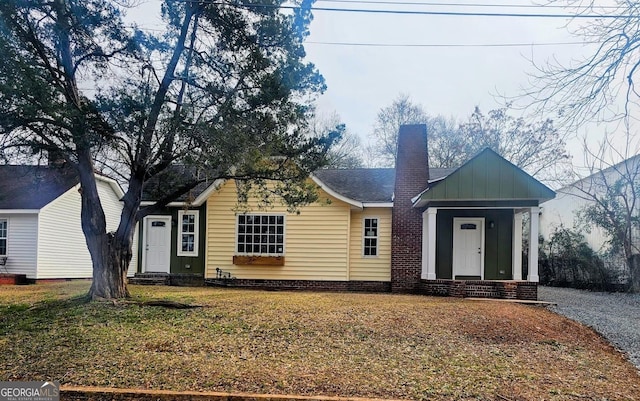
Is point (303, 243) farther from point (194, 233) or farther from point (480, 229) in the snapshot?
point (480, 229)

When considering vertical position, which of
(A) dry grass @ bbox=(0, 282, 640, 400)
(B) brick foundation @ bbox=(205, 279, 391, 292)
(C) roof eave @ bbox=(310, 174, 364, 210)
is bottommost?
(B) brick foundation @ bbox=(205, 279, 391, 292)

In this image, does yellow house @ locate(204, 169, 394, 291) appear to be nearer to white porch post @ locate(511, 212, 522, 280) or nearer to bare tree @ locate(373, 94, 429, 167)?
white porch post @ locate(511, 212, 522, 280)

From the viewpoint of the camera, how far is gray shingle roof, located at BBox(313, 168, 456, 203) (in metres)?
15.7

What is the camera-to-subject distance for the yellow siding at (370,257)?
15.3m

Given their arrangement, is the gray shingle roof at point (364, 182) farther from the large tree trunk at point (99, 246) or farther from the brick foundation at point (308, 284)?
the large tree trunk at point (99, 246)

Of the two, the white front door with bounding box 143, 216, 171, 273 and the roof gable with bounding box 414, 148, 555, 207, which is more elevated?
the roof gable with bounding box 414, 148, 555, 207

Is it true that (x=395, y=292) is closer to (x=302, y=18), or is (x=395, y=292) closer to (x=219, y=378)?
(x=302, y=18)

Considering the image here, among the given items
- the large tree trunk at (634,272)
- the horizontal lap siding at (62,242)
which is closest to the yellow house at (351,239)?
the horizontal lap siding at (62,242)

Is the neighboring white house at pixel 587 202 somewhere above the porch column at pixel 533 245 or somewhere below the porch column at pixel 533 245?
above

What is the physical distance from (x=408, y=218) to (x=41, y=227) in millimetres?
12611

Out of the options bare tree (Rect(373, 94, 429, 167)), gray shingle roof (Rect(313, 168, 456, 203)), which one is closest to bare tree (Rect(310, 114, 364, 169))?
bare tree (Rect(373, 94, 429, 167))

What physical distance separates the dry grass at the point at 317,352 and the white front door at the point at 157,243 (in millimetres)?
6917

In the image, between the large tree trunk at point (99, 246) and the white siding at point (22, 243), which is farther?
the white siding at point (22, 243)

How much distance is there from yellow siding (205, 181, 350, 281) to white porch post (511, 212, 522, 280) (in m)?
5.19
